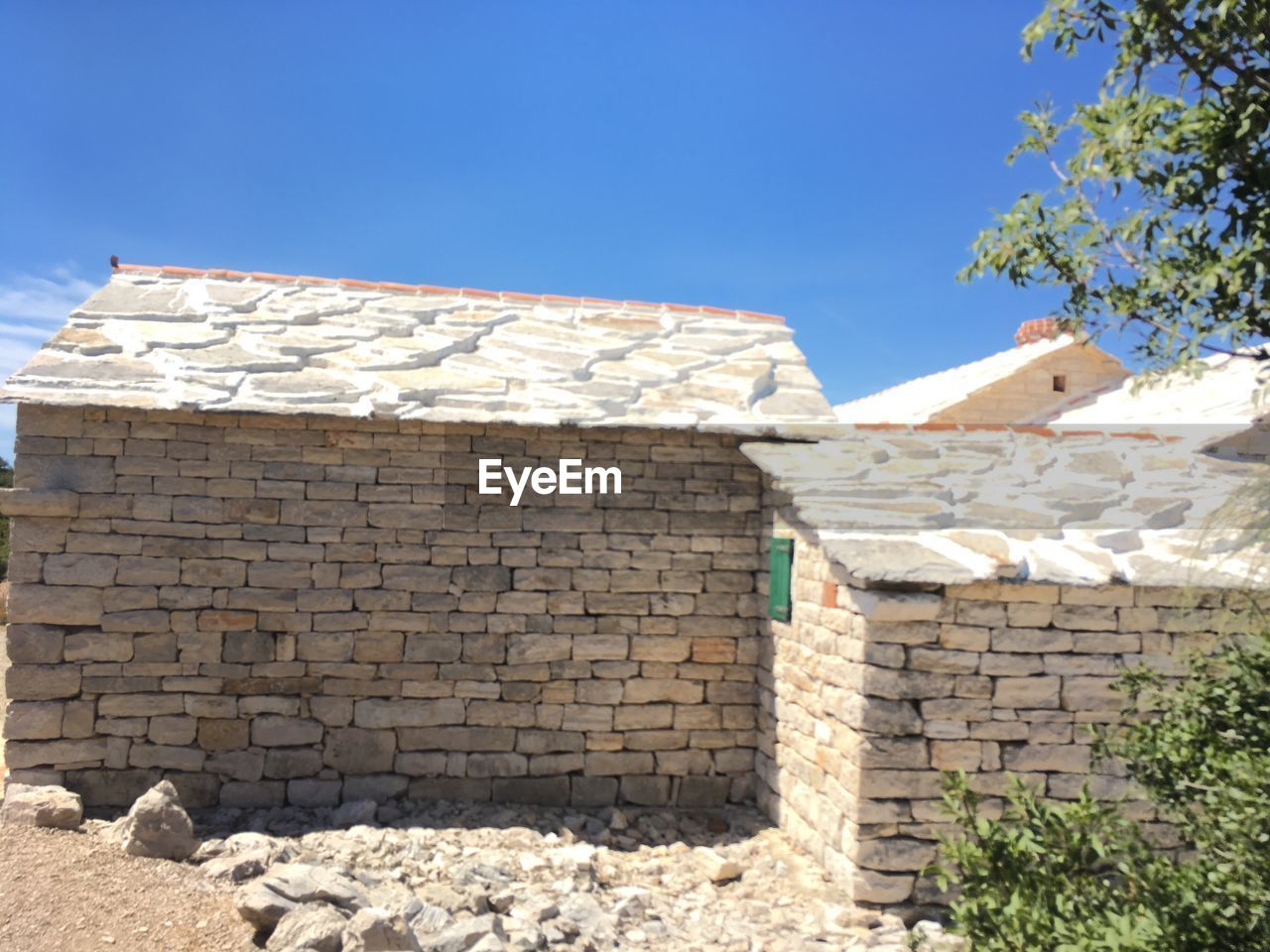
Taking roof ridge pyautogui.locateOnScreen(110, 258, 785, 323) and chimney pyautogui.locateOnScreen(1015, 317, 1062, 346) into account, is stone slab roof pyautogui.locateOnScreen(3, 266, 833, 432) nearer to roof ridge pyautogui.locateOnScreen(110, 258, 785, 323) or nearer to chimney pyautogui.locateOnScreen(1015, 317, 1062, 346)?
roof ridge pyautogui.locateOnScreen(110, 258, 785, 323)

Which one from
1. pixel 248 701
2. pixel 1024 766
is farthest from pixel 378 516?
pixel 1024 766

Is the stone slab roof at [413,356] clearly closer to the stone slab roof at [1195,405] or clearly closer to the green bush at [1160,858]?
the stone slab roof at [1195,405]

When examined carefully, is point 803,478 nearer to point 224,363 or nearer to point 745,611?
point 745,611

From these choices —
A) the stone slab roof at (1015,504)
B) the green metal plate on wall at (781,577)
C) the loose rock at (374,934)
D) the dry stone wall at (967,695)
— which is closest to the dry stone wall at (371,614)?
the green metal plate on wall at (781,577)

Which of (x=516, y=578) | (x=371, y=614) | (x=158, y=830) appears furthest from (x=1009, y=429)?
(x=158, y=830)

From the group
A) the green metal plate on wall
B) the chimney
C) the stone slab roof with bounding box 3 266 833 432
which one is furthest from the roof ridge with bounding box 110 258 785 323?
the chimney

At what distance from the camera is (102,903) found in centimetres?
461

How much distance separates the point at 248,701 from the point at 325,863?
143 centimetres

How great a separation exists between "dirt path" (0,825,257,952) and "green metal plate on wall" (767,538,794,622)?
381 cm

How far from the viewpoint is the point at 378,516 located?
261 inches

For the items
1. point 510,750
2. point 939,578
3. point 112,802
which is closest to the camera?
point 939,578

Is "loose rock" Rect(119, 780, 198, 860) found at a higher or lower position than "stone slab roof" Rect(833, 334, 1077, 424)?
lower

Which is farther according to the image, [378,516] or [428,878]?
[378,516]

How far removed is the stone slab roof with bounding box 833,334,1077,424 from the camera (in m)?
14.1
